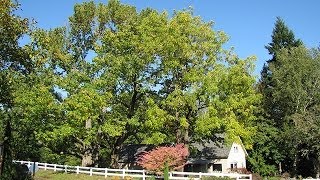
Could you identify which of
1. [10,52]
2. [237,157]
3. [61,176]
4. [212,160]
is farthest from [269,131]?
[10,52]

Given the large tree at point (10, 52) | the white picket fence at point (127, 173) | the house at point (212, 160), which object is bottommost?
the white picket fence at point (127, 173)

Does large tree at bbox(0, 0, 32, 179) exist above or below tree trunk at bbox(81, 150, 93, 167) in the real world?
above

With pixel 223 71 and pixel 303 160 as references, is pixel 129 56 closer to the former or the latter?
pixel 223 71

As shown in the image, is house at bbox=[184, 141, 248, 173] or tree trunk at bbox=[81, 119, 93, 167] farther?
house at bbox=[184, 141, 248, 173]

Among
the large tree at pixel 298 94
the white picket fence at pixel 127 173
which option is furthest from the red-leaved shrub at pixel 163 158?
the large tree at pixel 298 94

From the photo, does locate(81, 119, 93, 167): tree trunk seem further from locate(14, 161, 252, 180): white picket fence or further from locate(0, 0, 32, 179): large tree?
locate(0, 0, 32, 179): large tree

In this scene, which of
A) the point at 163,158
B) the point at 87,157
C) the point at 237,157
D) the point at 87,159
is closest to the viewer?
the point at 163,158

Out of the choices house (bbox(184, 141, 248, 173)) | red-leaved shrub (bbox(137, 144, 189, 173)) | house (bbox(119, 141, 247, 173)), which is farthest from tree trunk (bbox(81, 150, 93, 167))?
house (bbox(184, 141, 248, 173))

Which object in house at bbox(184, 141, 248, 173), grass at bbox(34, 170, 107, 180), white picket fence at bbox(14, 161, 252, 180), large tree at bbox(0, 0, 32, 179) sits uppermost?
large tree at bbox(0, 0, 32, 179)

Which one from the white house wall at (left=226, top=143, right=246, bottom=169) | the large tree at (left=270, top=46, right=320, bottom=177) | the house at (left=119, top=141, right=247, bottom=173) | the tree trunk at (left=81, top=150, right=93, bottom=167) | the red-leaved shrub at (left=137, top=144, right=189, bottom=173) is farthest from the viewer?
the white house wall at (left=226, top=143, right=246, bottom=169)

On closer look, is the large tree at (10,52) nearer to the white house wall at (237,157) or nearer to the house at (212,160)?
the house at (212,160)

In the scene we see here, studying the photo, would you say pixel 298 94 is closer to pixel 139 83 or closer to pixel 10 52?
pixel 139 83

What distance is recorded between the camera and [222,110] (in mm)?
33781

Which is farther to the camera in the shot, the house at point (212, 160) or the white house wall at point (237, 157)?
the white house wall at point (237, 157)
